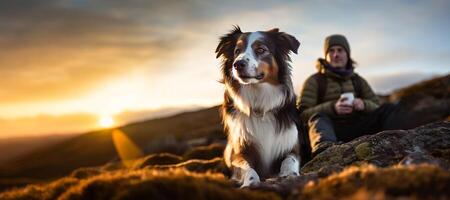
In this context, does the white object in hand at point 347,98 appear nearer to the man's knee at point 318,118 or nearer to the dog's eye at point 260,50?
the man's knee at point 318,118

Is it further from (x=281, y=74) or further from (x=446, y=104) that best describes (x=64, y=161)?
(x=281, y=74)

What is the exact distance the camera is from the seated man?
38.6 feet

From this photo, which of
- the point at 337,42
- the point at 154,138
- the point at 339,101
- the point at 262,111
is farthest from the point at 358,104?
the point at 154,138

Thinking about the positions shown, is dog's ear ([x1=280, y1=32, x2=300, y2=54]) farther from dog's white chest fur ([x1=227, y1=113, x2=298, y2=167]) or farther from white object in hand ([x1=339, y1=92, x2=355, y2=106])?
white object in hand ([x1=339, y1=92, x2=355, y2=106])

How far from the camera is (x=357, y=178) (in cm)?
500

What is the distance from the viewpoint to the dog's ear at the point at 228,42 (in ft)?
31.9

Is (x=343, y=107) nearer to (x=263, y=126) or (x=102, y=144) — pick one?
(x=263, y=126)

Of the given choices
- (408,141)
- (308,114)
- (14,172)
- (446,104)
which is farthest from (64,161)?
(408,141)

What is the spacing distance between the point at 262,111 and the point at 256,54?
45.9 inches

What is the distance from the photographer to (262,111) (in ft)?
30.6

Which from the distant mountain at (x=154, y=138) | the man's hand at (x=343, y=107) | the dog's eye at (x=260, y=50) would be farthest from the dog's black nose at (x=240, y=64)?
the distant mountain at (x=154, y=138)

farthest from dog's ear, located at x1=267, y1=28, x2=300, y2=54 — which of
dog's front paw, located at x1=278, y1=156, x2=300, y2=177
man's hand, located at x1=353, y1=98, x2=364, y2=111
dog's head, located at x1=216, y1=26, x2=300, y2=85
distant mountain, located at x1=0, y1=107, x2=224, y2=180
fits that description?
distant mountain, located at x1=0, y1=107, x2=224, y2=180

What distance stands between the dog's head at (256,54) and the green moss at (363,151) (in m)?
2.03

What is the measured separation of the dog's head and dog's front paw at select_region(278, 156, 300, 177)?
156 cm
